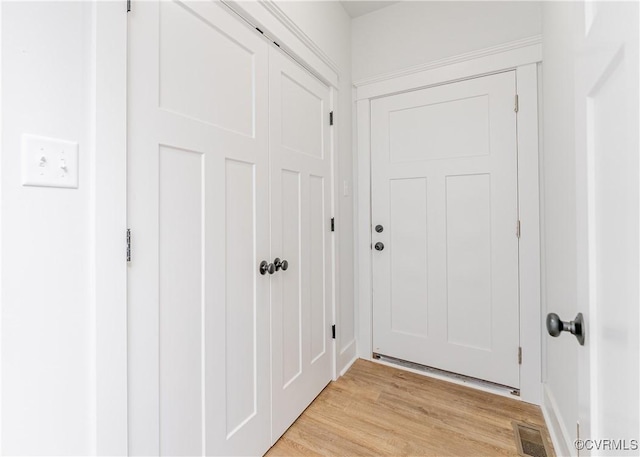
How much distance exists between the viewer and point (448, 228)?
2.04 metres

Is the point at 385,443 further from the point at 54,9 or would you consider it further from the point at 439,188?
the point at 54,9

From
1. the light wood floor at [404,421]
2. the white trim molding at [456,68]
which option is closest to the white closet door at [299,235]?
the light wood floor at [404,421]

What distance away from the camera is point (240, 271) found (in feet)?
4.23

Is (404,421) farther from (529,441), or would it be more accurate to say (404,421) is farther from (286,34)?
(286,34)

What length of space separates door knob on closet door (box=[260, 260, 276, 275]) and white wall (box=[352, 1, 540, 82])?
167 centimetres

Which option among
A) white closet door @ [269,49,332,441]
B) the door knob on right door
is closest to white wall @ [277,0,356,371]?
white closet door @ [269,49,332,441]

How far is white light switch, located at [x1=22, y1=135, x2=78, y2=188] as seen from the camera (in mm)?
675

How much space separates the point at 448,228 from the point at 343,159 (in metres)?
0.88

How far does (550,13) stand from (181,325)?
2224 mm

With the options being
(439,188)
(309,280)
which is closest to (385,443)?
(309,280)

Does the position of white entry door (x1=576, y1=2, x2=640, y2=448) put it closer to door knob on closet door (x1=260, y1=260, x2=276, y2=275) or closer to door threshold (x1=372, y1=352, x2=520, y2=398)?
door knob on closet door (x1=260, y1=260, x2=276, y2=275)

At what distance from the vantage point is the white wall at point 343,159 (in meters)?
1.96

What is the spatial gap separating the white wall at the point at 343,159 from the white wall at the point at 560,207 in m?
1.19

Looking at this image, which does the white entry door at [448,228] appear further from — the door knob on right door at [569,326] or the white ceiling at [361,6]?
the door knob on right door at [569,326]
